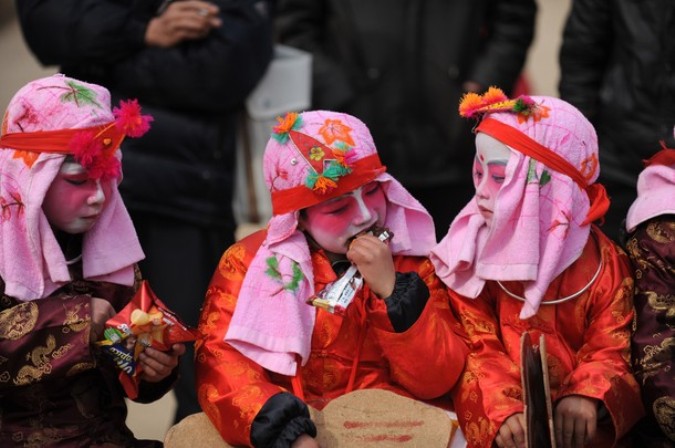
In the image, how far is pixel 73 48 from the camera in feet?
17.2

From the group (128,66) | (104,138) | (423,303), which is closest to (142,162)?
(128,66)

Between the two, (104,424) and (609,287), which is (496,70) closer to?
(609,287)

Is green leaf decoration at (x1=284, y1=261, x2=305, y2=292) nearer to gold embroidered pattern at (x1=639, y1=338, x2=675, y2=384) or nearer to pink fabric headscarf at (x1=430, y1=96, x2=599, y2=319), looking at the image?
pink fabric headscarf at (x1=430, y1=96, x2=599, y2=319)

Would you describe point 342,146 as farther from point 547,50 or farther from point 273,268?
point 547,50

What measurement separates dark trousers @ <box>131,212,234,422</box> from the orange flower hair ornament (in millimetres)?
1617

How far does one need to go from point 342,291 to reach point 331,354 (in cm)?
23

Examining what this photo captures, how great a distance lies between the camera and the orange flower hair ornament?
4.09 meters

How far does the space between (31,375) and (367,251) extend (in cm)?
101

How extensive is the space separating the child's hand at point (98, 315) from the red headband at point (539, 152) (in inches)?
47.0

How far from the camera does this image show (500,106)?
4129 millimetres

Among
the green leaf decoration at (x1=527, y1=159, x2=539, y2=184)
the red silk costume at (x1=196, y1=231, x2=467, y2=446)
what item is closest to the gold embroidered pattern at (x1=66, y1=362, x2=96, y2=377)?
the red silk costume at (x1=196, y1=231, x2=467, y2=446)

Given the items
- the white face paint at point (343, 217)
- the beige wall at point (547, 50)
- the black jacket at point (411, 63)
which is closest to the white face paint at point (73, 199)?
the white face paint at point (343, 217)

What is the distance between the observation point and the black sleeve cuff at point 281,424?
387cm

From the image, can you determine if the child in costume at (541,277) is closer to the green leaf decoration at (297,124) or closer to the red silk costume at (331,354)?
the red silk costume at (331,354)
